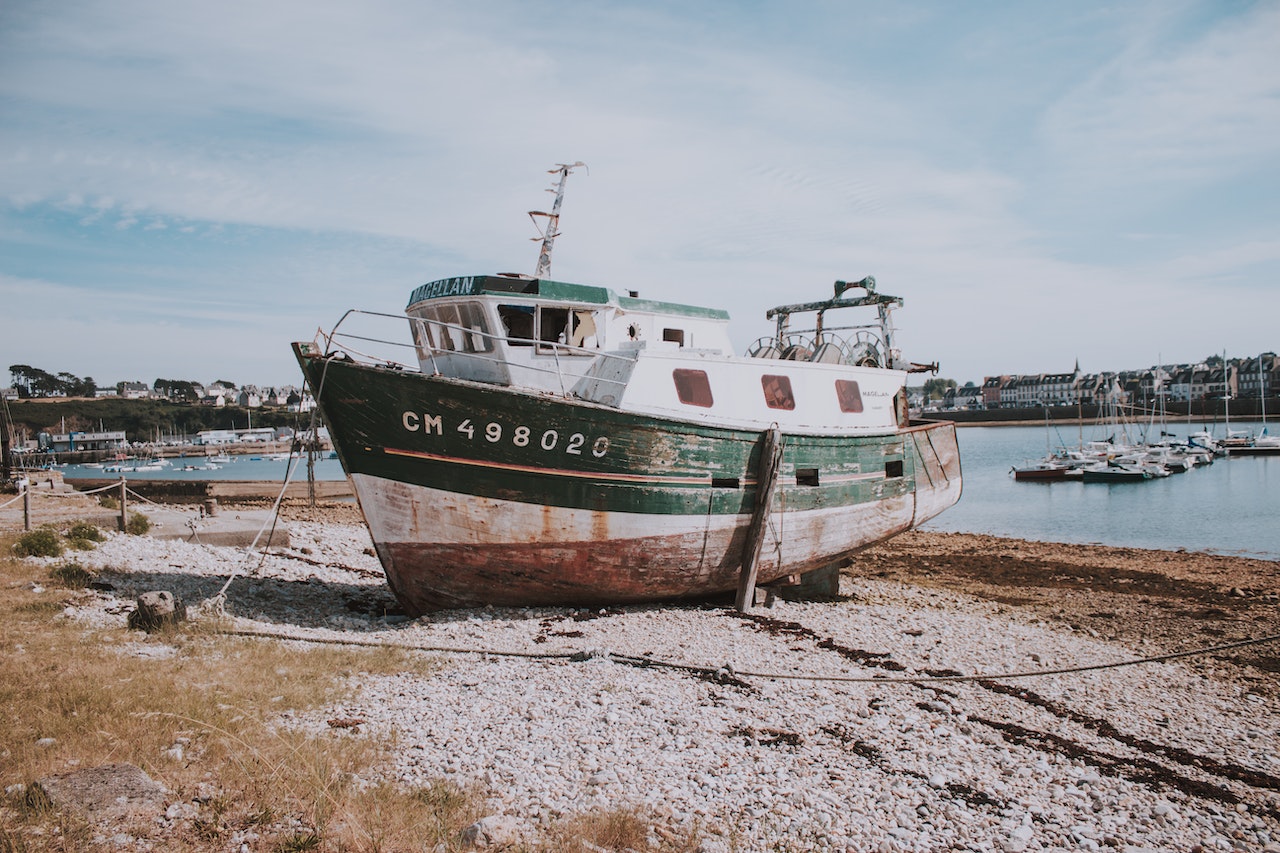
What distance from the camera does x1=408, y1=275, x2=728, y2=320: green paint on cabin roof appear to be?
36.6 feet

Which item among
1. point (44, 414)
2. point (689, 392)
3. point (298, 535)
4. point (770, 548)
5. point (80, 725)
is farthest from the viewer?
point (44, 414)

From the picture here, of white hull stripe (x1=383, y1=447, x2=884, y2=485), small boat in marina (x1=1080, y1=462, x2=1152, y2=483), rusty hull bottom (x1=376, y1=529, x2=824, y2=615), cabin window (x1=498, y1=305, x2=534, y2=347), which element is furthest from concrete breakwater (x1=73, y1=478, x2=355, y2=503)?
small boat in marina (x1=1080, y1=462, x2=1152, y2=483)

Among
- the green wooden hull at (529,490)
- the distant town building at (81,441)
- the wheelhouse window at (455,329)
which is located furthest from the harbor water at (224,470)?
the green wooden hull at (529,490)

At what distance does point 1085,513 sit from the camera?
34.9 metres

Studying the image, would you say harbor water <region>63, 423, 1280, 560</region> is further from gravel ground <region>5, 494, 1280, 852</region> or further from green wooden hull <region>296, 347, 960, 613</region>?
green wooden hull <region>296, 347, 960, 613</region>

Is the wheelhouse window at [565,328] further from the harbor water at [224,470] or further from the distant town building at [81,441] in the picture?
the distant town building at [81,441]

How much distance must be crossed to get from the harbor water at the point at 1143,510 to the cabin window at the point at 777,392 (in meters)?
18.9

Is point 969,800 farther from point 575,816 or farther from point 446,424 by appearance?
point 446,424

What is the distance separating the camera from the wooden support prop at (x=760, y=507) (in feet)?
39.5

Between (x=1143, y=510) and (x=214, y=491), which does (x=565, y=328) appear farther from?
(x=1143, y=510)

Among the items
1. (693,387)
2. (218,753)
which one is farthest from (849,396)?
(218,753)

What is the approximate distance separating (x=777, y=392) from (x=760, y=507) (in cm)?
207

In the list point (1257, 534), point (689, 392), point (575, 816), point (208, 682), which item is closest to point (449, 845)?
point (575, 816)

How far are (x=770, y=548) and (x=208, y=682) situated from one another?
8.31 m
